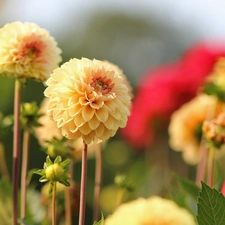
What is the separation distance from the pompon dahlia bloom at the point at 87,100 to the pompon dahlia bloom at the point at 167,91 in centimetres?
160

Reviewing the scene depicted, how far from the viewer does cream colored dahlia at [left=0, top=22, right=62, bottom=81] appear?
935mm

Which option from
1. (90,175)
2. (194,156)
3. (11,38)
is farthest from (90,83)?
(90,175)

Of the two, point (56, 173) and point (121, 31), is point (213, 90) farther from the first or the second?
point (121, 31)

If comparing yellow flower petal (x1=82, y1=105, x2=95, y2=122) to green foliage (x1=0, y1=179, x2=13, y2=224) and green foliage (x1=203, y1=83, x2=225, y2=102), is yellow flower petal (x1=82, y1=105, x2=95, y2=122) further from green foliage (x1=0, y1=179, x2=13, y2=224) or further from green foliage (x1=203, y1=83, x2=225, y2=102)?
green foliage (x1=203, y1=83, x2=225, y2=102)

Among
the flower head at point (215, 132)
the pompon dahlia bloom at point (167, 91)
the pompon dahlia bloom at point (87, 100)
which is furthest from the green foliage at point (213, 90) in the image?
the pompon dahlia bloom at point (167, 91)

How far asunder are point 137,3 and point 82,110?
9875 mm

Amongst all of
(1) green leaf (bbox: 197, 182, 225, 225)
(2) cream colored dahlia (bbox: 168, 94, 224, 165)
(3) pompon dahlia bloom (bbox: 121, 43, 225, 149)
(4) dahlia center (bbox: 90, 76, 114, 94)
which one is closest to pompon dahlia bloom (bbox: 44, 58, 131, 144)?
(4) dahlia center (bbox: 90, 76, 114, 94)

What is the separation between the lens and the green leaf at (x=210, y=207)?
2.48 ft

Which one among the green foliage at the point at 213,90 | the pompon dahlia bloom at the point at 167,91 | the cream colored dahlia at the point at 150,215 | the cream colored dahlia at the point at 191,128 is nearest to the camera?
the cream colored dahlia at the point at 150,215

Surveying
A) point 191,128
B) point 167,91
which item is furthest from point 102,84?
point 167,91

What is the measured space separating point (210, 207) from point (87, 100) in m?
0.18

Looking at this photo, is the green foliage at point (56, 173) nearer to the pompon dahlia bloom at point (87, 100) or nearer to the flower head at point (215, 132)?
the pompon dahlia bloom at point (87, 100)

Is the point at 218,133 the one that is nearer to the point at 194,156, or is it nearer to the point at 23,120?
the point at 23,120

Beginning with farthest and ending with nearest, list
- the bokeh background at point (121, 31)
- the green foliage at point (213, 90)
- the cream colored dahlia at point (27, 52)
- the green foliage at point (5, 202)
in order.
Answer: the bokeh background at point (121, 31)
the green foliage at point (213, 90)
the green foliage at point (5, 202)
the cream colored dahlia at point (27, 52)
